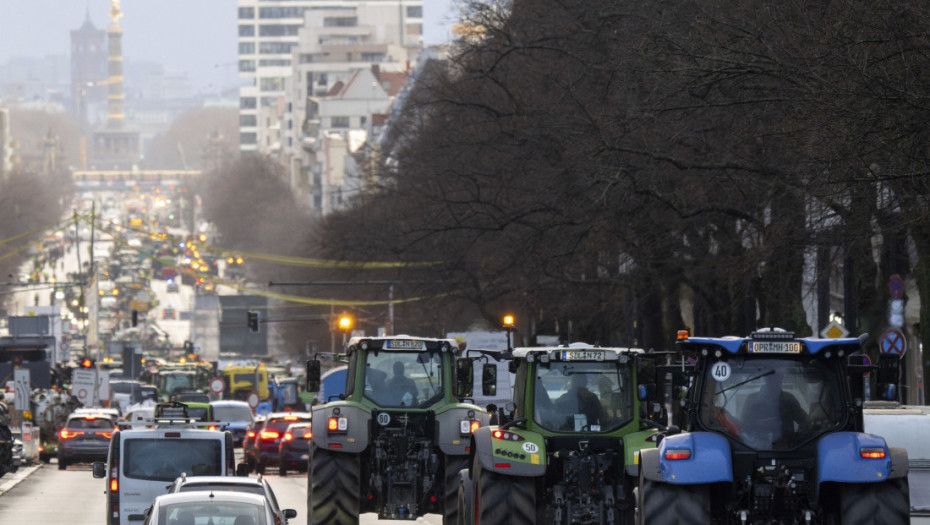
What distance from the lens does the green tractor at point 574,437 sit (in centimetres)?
1842

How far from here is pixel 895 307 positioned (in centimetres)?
3466

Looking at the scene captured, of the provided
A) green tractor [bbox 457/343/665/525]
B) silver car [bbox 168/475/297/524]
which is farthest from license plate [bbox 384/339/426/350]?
silver car [bbox 168/475/297/524]

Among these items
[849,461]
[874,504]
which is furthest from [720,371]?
[874,504]

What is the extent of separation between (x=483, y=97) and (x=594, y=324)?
34.7 feet

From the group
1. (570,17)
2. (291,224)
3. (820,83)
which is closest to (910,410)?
(820,83)

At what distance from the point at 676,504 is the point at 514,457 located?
3.31 m

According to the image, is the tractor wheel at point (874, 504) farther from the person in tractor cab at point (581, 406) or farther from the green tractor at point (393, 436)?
the green tractor at point (393, 436)

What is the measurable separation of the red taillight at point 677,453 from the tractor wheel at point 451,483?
23.6 feet

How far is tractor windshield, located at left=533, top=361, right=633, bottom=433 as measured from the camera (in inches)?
744

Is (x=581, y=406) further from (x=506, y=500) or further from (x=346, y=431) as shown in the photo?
(x=346, y=431)

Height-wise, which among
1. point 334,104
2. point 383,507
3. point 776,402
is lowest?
point 383,507

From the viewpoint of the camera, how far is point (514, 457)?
18.3 metres

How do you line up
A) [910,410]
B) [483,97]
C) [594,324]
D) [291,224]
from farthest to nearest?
[291,224] < [594,324] < [483,97] < [910,410]

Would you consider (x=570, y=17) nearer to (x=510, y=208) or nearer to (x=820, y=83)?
(x=510, y=208)
